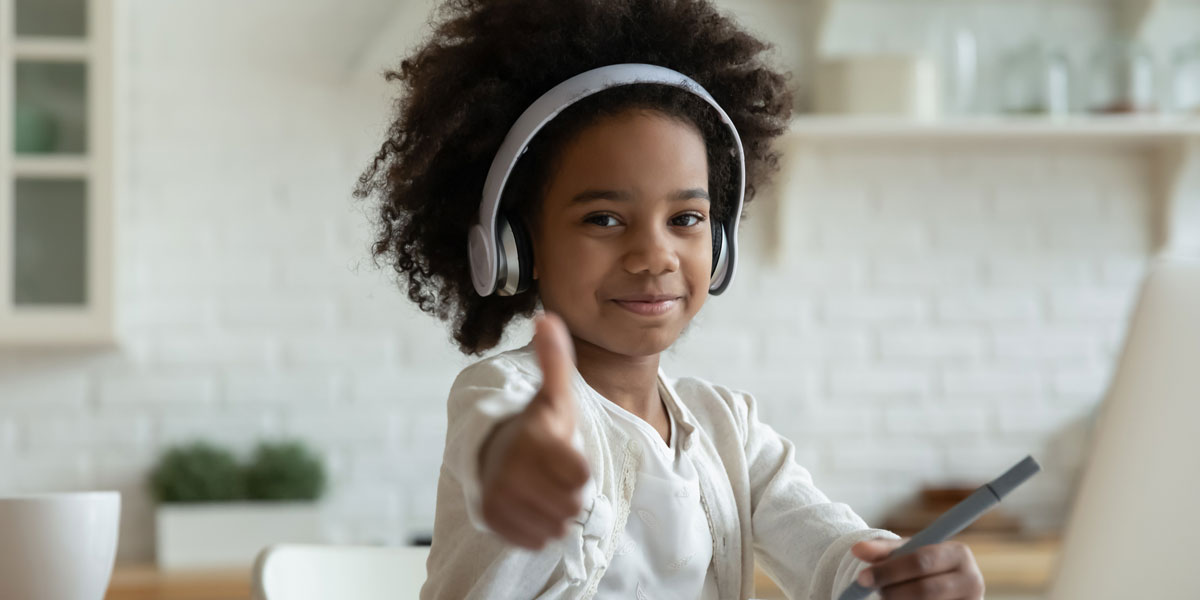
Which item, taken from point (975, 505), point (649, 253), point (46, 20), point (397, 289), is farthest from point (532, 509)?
point (46, 20)

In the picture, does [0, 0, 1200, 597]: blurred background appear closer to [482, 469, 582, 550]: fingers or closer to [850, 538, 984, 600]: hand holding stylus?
[850, 538, 984, 600]: hand holding stylus

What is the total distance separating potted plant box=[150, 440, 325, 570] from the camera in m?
2.27

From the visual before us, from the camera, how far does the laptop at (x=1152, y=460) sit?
0.79m

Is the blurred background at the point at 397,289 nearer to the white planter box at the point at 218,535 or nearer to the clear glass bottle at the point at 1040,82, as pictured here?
the clear glass bottle at the point at 1040,82

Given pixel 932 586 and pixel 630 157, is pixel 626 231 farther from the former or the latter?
pixel 932 586

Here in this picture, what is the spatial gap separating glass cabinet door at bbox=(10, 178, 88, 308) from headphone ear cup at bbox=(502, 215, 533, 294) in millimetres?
1537

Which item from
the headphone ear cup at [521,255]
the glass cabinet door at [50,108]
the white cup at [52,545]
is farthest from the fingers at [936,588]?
the glass cabinet door at [50,108]

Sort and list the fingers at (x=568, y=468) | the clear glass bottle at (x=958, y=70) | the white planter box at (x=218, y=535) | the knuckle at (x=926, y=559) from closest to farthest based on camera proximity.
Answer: the fingers at (x=568, y=468)
the knuckle at (x=926, y=559)
the white planter box at (x=218, y=535)
the clear glass bottle at (x=958, y=70)

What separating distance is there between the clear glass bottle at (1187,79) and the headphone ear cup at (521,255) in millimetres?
2144

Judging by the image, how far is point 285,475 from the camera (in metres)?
2.35

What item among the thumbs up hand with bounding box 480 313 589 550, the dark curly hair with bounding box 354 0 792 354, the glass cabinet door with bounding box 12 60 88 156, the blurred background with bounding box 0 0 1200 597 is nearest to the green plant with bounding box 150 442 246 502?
the blurred background with bounding box 0 0 1200 597

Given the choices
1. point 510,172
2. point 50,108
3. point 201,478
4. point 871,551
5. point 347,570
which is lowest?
point 201,478

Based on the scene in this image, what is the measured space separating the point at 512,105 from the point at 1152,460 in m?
0.51

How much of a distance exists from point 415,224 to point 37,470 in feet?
5.78
